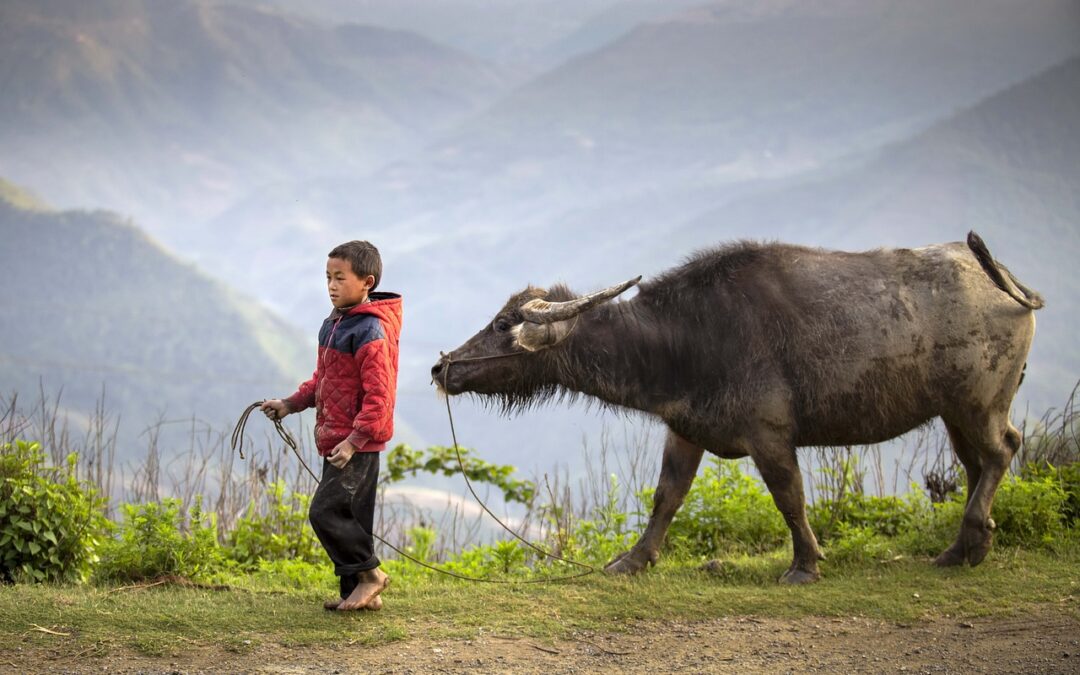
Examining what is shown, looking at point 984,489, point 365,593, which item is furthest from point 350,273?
point 984,489

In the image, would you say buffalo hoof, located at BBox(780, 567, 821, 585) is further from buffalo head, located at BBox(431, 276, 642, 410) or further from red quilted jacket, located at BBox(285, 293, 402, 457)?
red quilted jacket, located at BBox(285, 293, 402, 457)

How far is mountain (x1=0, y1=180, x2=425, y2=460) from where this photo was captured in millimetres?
83500

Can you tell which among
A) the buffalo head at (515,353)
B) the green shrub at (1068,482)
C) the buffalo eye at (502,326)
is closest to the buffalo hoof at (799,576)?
the buffalo head at (515,353)

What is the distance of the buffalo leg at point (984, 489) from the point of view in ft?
21.5

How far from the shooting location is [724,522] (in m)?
7.71

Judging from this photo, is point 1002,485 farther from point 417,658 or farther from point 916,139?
point 916,139

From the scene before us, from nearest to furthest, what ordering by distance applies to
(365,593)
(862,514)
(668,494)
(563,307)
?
(365,593) → (563,307) → (668,494) → (862,514)

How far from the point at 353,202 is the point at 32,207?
8728 centimetres

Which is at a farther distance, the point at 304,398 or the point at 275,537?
the point at 275,537

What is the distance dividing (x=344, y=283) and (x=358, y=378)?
1.52ft

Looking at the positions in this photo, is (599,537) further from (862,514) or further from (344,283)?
(344,283)

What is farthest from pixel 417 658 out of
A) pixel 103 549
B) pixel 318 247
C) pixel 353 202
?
pixel 353 202

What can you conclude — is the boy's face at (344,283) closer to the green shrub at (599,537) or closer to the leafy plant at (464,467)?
the green shrub at (599,537)

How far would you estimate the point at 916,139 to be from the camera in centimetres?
15650
